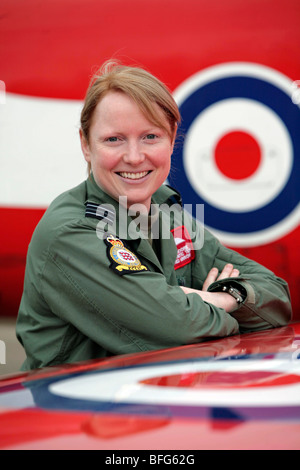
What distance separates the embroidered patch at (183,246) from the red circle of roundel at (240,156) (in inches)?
18.1

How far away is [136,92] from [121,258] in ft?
1.27

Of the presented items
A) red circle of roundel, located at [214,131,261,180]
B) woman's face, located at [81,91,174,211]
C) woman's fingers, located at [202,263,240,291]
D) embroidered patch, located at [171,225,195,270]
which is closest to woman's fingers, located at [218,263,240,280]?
woman's fingers, located at [202,263,240,291]

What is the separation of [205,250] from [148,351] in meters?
0.53

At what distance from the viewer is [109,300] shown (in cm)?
121

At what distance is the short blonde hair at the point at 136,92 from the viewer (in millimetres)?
1333

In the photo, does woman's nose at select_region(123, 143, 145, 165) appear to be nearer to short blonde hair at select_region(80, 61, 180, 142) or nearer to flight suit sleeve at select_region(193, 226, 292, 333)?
short blonde hair at select_region(80, 61, 180, 142)

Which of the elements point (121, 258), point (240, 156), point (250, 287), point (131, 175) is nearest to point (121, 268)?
point (121, 258)

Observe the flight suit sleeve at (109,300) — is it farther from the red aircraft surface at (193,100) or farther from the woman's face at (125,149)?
the red aircraft surface at (193,100)

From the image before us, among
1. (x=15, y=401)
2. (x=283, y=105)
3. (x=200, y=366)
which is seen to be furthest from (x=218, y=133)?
(x=15, y=401)

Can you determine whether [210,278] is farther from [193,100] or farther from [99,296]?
[193,100]

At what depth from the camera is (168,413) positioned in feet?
2.55

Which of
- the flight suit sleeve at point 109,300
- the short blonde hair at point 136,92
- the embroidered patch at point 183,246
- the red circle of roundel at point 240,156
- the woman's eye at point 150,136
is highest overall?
the red circle of roundel at point 240,156

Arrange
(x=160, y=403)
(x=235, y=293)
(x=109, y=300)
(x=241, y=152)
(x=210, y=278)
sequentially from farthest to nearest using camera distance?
(x=241, y=152)
(x=210, y=278)
(x=235, y=293)
(x=109, y=300)
(x=160, y=403)

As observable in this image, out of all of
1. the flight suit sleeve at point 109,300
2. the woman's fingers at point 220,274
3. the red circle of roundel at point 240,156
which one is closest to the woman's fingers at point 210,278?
the woman's fingers at point 220,274
